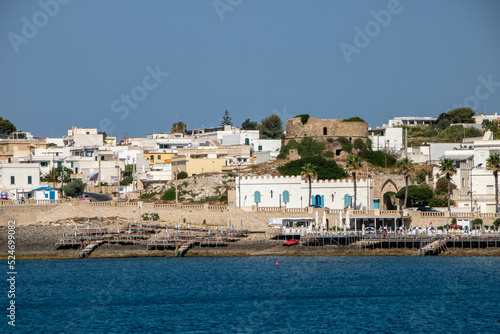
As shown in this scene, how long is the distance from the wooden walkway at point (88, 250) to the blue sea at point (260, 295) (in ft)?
2.67

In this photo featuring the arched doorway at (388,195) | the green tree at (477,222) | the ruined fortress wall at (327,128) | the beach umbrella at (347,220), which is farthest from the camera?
the ruined fortress wall at (327,128)

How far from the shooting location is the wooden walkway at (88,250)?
60.4 meters

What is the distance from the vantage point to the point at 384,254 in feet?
193

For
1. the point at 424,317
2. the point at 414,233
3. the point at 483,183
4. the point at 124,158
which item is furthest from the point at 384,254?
the point at 124,158

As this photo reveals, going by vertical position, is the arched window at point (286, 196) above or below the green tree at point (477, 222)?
above

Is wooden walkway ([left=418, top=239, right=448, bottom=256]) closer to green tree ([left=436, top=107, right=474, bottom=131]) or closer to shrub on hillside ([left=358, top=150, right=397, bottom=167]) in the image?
shrub on hillside ([left=358, top=150, right=397, bottom=167])

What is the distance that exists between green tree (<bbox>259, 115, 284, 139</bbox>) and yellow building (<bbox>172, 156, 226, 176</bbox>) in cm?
5153

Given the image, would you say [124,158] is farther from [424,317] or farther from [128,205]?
[424,317]

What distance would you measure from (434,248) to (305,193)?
505 inches

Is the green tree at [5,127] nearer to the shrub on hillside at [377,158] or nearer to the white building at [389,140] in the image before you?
the white building at [389,140]

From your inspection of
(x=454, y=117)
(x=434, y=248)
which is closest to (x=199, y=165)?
(x=434, y=248)

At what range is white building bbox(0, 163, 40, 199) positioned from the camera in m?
74.9

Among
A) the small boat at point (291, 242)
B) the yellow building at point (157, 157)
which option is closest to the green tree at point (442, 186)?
the small boat at point (291, 242)

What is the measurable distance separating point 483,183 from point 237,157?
27359 mm
